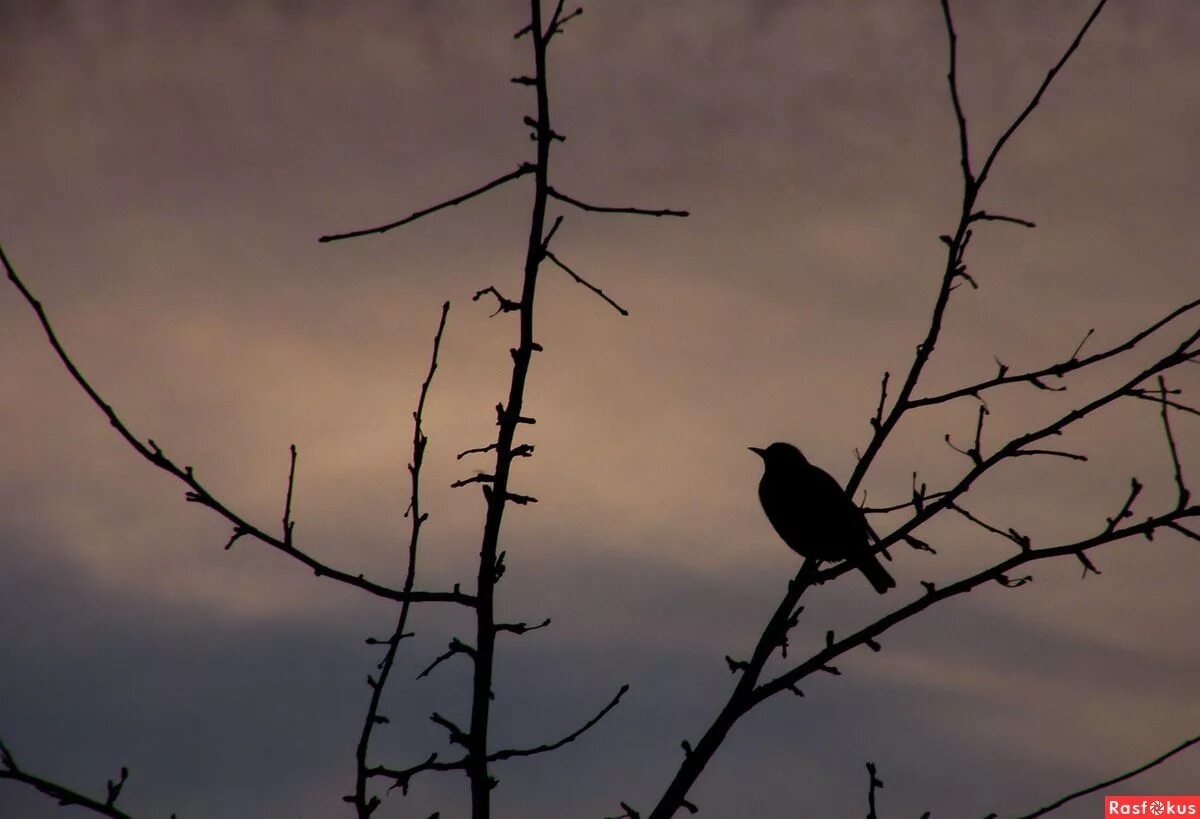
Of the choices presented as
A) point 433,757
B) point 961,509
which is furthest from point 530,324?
point 961,509

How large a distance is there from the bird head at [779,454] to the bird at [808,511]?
6 centimetres

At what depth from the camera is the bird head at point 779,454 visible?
1142 centimetres

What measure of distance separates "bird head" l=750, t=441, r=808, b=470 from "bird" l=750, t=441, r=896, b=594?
0.19 feet

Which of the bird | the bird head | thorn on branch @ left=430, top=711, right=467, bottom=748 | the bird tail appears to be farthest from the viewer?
the bird head

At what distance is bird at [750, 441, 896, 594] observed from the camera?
9.02 meters

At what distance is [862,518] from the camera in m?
5.21

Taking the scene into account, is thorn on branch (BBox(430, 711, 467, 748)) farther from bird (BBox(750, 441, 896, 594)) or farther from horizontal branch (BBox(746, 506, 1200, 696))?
bird (BBox(750, 441, 896, 594))

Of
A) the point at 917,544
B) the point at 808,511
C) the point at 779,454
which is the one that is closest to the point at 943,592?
the point at 917,544

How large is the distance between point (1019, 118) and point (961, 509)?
143 centimetres

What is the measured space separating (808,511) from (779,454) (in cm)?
218

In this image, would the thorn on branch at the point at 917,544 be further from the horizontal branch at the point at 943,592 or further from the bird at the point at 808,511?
the bird at the point at 808,511

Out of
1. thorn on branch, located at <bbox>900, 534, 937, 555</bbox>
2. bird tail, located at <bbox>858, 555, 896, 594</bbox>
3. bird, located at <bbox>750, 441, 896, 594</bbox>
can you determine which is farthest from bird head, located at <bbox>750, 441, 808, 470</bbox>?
thorn on branch, located at <bbox>900, 534, 937, 555</bbox>

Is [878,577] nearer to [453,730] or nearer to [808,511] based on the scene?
[808,511]

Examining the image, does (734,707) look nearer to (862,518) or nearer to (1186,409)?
(862,518)
